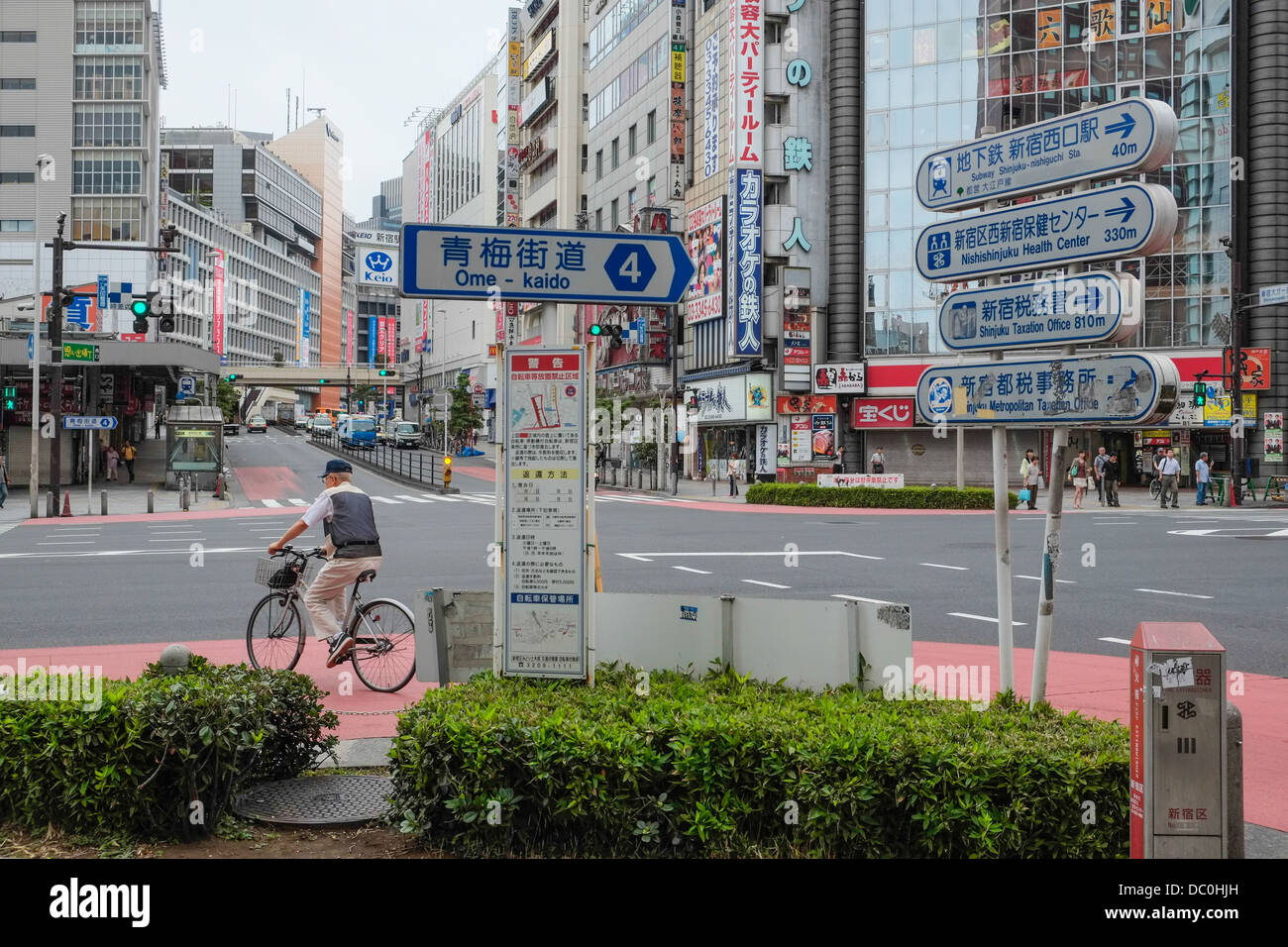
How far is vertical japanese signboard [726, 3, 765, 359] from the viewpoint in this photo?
5044 centimetres

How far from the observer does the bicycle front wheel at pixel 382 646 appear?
8820 millimetres

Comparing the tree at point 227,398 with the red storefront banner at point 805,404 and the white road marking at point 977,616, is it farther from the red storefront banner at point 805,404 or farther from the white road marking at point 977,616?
the white road marking at point 977,616

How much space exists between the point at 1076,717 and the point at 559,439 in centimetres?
269

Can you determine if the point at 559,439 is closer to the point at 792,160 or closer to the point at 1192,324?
the point at 1192,324

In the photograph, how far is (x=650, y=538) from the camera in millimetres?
22766

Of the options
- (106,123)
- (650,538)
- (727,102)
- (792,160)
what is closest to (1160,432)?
(792,160)

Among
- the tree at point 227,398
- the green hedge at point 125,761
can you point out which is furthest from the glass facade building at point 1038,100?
the tree at point 227,398

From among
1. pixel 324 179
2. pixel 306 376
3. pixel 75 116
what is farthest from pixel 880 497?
pixel 324 179

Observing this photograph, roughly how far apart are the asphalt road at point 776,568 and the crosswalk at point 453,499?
509cm

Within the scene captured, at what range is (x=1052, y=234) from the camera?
5.55 metres

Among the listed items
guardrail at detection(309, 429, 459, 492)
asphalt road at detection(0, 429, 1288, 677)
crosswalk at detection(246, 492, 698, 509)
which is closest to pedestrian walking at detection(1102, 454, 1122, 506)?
asphalt road at detection(0, 429, 1288, 677)

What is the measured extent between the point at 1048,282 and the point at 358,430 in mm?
72907

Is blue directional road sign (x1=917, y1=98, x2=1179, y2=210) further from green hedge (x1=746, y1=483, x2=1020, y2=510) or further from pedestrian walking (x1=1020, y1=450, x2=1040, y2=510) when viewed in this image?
pedestrian walking (x1=1020, y1=450, x2=1040, y2=510)

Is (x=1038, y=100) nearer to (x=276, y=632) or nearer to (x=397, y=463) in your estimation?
(x=397, y=463)
